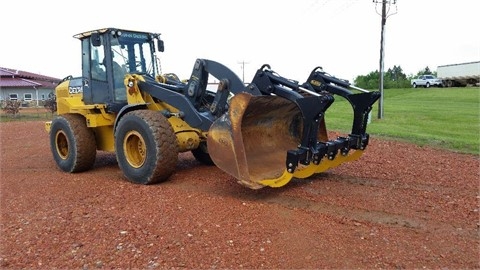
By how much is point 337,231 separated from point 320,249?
52 cm

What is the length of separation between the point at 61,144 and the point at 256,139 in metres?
4.38

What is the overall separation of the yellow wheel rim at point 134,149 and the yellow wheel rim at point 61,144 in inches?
85.0

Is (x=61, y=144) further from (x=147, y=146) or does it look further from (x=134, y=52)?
(x=147, y=146)

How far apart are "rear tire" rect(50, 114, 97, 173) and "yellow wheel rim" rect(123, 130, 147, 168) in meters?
1.46

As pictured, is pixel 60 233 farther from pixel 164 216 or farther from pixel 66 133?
pixel 66 133

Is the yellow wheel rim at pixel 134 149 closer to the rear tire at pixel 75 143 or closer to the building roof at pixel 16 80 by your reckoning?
the rear tire at pixel 75 143

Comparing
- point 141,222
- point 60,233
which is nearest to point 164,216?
point 141,222

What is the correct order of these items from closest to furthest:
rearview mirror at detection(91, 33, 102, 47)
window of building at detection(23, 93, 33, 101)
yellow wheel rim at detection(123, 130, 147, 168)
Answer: yellow wheel rim at detection(123, 130, 147, 168) < rearview mirror at detection(91, 33, 102, 47) < window of building at detection(23, 93, 33, 101)

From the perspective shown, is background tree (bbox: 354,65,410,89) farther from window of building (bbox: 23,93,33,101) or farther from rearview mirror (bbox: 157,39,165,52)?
rearview mirror (bbox: 157,39,165,52)

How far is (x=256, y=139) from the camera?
6.66 meters

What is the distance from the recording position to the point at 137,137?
23.1 ft

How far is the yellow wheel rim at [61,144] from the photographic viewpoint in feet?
28.5

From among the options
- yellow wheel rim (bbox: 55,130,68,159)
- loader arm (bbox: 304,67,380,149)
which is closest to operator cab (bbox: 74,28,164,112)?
yellow wheel rim (bbox: 55,130,68,159)

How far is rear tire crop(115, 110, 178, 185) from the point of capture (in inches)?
257
